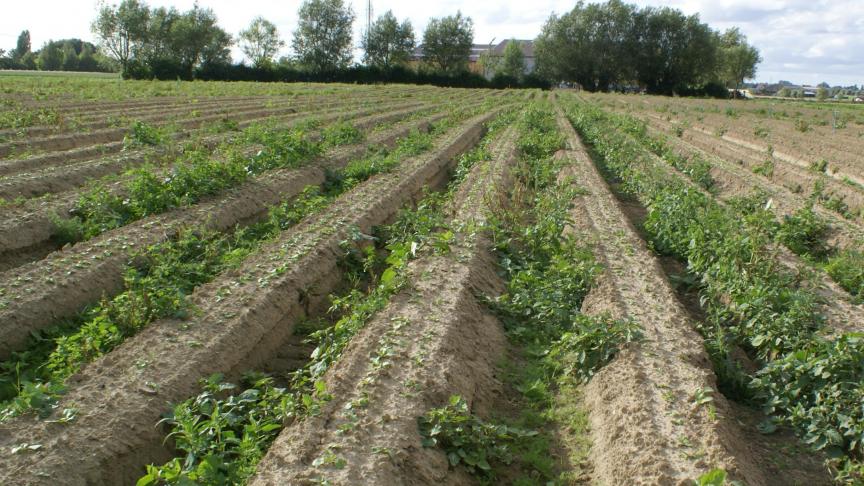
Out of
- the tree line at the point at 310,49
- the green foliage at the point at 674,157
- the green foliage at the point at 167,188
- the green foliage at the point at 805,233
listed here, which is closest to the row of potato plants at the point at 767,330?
the green foliage at the point at 805,233

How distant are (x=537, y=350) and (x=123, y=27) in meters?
77.7

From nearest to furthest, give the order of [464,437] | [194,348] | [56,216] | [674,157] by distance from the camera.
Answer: [464,437], [194,348], [56,216], [674,157]

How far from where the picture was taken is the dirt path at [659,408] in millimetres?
3920

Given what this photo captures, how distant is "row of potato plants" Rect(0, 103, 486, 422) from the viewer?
4742 millimetres

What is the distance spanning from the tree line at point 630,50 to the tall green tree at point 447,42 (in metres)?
11.0

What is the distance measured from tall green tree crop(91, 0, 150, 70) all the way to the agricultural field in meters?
67.7

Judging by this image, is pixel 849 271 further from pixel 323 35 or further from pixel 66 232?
pixel 323 35

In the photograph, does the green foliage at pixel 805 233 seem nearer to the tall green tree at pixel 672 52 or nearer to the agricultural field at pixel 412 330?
the agricultural field at pixel 412 330

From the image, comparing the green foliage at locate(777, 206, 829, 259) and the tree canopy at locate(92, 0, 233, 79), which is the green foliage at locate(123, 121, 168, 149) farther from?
the tree canopy at locate(92, 0, 233, 79)

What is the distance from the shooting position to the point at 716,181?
13266mm

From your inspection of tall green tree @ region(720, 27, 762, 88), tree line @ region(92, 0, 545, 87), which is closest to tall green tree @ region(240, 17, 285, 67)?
tree line @ region(92, 0, 545, 87)

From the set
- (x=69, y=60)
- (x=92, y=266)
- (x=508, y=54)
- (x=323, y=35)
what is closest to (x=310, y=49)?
(x=323, y=35)

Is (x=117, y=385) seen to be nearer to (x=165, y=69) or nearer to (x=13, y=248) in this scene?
(x=13, y=248)

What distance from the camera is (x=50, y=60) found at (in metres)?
105
